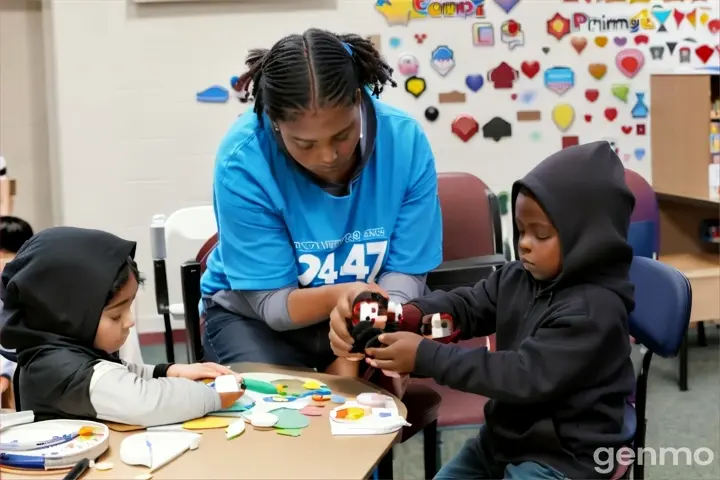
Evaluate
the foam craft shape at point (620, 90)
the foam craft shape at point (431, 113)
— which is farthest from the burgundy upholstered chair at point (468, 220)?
the foam craft shape at point (620, 90)

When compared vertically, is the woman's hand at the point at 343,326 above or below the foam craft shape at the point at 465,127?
below

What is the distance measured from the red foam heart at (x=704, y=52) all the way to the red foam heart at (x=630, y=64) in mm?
335

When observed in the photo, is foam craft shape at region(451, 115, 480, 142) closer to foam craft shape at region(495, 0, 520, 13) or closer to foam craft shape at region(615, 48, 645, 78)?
foam craft shape at region(495, 0, 520, 13)

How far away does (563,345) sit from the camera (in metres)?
1.46

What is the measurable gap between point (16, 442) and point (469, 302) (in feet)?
3.03

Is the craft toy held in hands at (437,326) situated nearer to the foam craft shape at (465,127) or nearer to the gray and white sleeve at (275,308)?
the gray and white sleeve at (275,308)

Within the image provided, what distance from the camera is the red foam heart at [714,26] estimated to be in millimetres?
4074

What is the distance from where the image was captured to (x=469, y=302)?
1734 mm

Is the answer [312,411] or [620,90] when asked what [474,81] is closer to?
[620,90]

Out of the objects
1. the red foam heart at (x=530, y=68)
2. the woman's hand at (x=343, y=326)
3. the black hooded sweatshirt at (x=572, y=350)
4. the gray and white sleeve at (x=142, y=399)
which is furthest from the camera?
the red foam heart at (x=530, y=68)

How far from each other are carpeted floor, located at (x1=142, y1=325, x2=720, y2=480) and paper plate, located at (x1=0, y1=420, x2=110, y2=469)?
4.03ft

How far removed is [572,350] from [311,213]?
0.65 m

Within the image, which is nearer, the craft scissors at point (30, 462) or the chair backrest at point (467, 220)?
the craft scissors at point (30, 462)

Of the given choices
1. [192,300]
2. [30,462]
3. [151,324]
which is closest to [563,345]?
[30,462]
